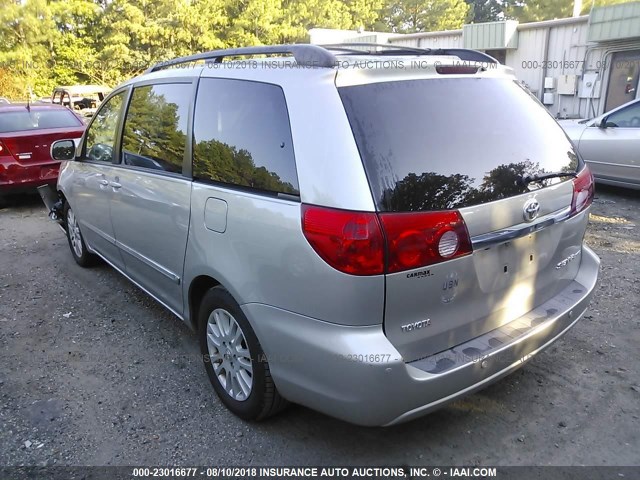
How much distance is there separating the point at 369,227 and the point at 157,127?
1.88 meters

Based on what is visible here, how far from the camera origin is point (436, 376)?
2.03 metres

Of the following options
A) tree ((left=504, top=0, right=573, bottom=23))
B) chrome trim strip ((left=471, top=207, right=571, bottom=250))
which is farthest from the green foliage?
chrome trim strip ((left=471, top=207, right=571, bottom=250))

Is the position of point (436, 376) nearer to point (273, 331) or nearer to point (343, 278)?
point (343, 278)

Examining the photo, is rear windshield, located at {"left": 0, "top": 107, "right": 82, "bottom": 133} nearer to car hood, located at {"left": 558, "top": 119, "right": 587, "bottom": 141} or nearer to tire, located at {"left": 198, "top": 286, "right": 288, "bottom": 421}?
tire, located at {"left": 198, "top": 286, "right": 288, "bottom": 421}

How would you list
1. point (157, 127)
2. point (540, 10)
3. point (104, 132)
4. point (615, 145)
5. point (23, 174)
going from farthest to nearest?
point (540, 10) → point (23, 174) → point (615, 145) → point (104, 132) → point (157, 127)

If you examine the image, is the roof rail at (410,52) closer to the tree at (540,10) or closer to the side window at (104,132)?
the side window at (104,132)

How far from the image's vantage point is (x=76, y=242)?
4.98 metres

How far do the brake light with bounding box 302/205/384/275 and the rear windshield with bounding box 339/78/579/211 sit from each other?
10 cm

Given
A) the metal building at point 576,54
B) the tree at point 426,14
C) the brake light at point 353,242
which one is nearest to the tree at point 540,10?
the tree at point 426,14

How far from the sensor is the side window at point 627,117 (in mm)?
6898

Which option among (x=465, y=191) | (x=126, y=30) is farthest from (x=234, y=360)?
(x=126, y=30)

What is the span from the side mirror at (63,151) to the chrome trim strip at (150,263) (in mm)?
1349

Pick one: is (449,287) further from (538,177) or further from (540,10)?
(540,10)

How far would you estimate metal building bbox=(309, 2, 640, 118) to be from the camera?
37.9 feet
